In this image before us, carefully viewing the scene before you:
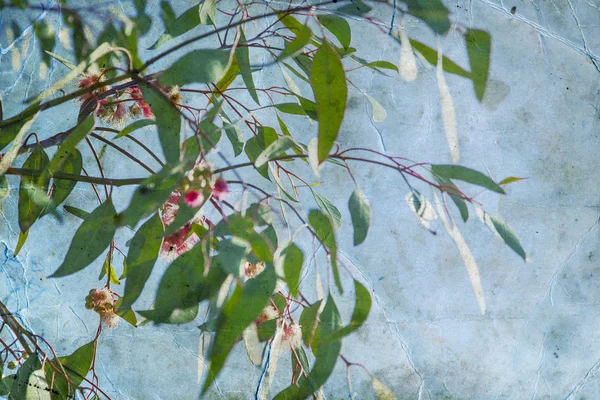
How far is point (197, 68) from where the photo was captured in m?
0.52

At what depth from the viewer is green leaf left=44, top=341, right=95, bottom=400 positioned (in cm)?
67

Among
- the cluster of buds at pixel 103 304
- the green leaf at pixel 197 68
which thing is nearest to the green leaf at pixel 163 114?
the green leaf at pixel 197 68

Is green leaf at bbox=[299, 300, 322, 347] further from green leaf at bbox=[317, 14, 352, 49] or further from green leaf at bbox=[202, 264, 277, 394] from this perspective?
green leaf at bbox=[317, 14, 352, 49]

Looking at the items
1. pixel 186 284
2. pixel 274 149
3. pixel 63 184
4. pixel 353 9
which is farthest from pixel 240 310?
pixel 353 9

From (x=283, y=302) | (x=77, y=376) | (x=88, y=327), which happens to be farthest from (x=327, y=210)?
(x=88, y=327)

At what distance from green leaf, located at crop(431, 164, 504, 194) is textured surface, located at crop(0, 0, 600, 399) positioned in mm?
550

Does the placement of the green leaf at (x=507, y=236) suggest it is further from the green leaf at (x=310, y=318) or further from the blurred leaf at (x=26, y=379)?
the blurred leaf at (x=26, y=379)

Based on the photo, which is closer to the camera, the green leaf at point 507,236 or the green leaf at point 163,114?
the green leaf at point 163,114

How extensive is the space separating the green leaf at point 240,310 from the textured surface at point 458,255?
2.00 feet

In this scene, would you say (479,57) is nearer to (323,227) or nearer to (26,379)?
(323,227)

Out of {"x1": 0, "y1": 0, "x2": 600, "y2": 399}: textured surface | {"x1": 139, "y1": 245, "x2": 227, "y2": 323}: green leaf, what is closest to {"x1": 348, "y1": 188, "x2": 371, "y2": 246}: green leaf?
{"x1": 139, "y1": 245, "x2": 227, "y2": 323}: green leaf

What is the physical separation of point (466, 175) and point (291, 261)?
0.20 m

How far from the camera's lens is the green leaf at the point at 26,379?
25.0 inches

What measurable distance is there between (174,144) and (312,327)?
259 mm
